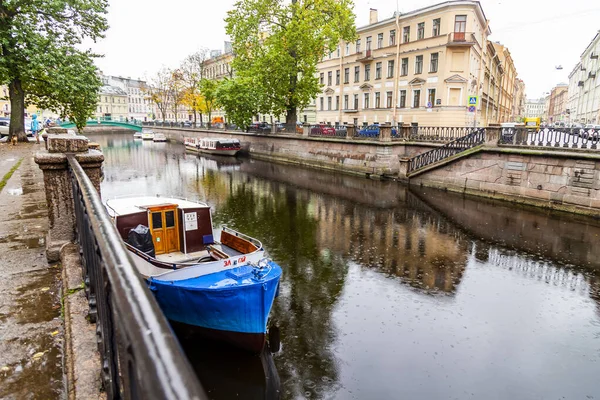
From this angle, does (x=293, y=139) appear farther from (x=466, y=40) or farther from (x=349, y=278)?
(x=349, y=278)

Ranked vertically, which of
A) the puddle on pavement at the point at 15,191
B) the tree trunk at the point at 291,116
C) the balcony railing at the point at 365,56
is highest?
the balcony railing at the point at 365,56

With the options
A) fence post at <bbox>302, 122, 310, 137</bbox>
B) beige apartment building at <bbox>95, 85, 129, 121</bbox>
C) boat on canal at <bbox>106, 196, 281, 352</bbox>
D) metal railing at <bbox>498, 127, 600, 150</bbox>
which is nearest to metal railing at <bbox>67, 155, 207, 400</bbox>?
boat on canal at <bbox>106, 196, 281, 352</bbox>

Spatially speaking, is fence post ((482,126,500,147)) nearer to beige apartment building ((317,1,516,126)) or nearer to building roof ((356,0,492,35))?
beige apartment building ((317,1,516,126))

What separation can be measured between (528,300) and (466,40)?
31991 millimetres

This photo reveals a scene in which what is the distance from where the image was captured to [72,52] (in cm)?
2052

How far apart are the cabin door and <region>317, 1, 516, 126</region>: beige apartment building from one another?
2798 centimetres

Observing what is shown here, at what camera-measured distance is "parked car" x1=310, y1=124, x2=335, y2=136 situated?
32044mm

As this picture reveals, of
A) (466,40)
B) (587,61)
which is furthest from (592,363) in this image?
(587,61)

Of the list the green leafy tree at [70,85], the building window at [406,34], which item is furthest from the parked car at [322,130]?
the green leafy tree at [70,85]

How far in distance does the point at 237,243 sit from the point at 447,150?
701 inches

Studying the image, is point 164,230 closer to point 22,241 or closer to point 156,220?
point 156,220

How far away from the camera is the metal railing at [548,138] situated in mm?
17781

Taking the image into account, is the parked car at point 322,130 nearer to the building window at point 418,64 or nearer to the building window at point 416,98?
the building window at point 416,98

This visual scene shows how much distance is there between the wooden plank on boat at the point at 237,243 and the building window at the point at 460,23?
115 feet
